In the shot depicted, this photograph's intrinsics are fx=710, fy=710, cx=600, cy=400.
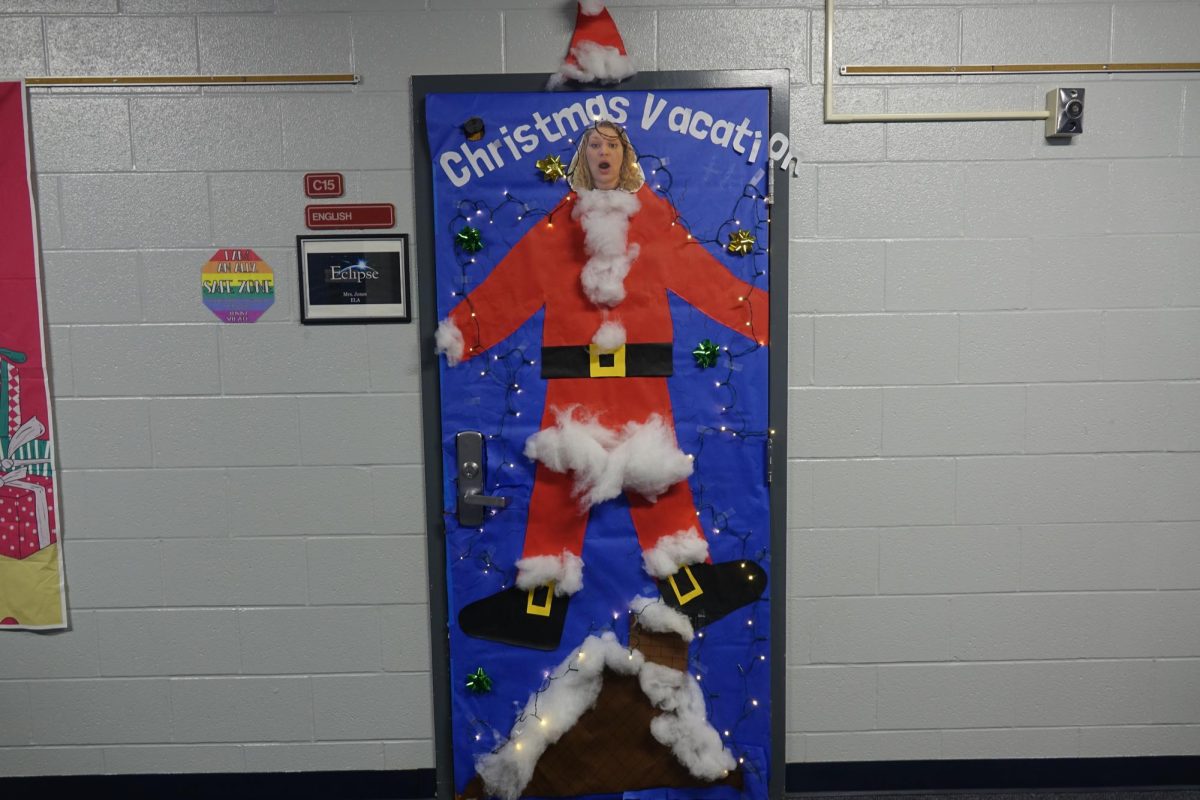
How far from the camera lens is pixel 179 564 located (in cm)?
196

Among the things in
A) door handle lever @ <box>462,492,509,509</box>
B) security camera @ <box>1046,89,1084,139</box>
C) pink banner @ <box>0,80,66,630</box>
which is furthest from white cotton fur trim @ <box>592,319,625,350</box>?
pink banner @ <box>0,80,66,630</box>

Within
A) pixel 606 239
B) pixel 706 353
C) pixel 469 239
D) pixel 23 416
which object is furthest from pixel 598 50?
pixel 23 416

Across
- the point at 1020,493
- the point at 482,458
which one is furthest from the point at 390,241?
the point at 1020,493

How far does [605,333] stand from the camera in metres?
1.84

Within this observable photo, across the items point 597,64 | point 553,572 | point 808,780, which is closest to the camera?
point 597,64

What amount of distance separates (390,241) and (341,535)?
0.81 metres

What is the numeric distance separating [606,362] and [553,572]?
0.58 meters

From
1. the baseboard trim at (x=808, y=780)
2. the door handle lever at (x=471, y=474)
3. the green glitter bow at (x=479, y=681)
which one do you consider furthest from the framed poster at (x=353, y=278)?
the baseboard trim at (x=808, y=780)

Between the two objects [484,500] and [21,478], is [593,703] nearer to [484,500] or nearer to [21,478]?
[484,500]

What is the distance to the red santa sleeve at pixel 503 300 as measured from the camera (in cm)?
→ 187

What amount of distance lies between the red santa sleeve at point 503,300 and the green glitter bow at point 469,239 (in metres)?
0.08

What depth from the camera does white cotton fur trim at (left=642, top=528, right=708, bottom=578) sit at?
1896mm

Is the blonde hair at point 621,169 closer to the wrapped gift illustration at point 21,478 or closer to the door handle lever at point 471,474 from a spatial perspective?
the door handle lever at point 471,474

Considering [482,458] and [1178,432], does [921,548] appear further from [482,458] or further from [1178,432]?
[482,458]
